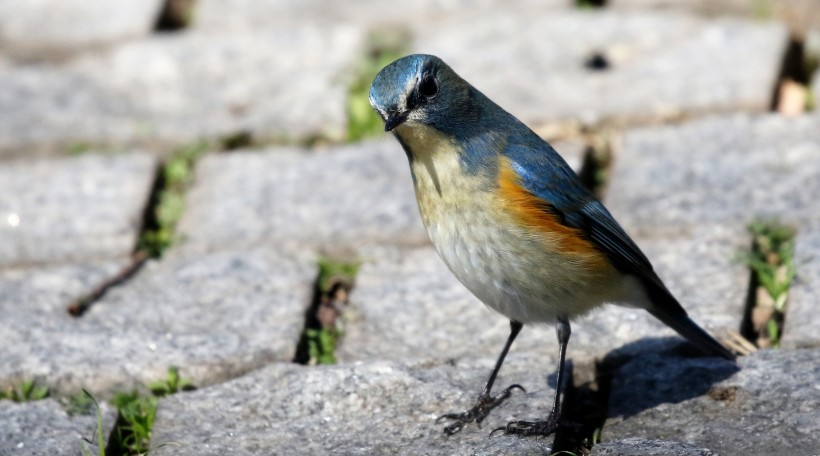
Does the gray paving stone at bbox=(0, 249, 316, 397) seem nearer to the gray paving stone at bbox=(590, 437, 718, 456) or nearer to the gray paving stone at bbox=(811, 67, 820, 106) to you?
the gray paving stone at bbox=(590, 437, 718, 456)

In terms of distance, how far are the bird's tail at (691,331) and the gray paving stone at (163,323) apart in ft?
4.09

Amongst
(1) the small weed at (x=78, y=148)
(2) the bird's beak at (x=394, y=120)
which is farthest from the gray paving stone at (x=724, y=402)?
(1) the small weed at (x=78, y=148)

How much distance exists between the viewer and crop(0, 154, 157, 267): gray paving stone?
488 cm

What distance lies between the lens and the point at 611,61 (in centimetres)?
595

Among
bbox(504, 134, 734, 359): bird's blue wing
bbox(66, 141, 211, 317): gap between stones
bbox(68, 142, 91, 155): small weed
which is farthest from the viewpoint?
bbox(68, 142, 91, 155): small weed

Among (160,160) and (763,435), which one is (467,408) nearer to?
(763,435)

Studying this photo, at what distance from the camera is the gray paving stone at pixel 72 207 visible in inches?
192

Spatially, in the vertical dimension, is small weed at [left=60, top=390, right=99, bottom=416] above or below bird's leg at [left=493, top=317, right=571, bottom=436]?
below

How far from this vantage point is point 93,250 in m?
4.85

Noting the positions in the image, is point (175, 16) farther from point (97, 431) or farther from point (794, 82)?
point (97, 431)

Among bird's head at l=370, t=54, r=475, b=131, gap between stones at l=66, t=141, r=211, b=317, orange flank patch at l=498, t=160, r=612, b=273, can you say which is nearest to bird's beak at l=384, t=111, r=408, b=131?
bird's head at l=370, t=54, r=475, b=131

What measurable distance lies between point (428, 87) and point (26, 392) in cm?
163

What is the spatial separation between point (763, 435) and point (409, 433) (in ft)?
3.25

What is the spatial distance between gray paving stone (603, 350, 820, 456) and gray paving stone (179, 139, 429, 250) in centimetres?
134
